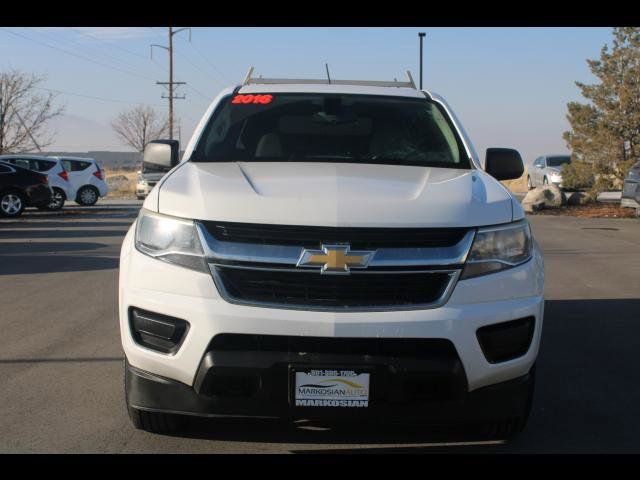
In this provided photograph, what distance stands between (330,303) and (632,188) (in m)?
16.8

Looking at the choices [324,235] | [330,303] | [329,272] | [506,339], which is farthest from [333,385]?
[506,339]

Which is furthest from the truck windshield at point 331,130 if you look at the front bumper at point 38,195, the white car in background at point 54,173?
the white car in background at point 54,173

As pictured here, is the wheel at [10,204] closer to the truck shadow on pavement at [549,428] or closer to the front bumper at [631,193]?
the front bumper at [631,193]

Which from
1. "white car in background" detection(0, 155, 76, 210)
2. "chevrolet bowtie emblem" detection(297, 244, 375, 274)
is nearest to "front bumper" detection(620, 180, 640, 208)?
"white car in background" detection(0, 155, 76, 210)

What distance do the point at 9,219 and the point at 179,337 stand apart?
19577 millimetres

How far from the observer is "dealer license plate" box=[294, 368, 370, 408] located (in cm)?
380

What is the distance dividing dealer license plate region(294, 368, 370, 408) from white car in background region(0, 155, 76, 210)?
23.2m

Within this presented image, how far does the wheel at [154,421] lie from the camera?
4355 mm

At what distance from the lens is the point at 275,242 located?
3896 millimetres

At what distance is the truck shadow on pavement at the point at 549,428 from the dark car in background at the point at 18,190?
18.3m

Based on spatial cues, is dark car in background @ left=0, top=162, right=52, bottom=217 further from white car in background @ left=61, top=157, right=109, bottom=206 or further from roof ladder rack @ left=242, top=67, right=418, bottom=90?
roof ladder rack @ left=242, top=67, right=418, bottom=90
